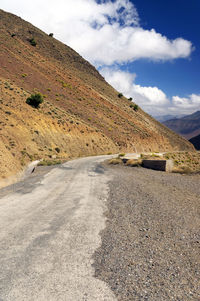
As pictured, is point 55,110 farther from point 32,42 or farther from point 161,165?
point 32,42

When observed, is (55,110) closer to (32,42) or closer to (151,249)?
(151,249)

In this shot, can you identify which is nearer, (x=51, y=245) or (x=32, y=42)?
(x=51, y=245)

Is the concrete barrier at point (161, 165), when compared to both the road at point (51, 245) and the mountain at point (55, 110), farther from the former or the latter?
the mountain at point (55, 110)

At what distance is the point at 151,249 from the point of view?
521cm

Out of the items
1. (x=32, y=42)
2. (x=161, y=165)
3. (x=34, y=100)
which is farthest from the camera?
(x=32, y=42)

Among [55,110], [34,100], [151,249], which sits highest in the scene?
[34,100]

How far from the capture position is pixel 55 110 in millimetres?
40219

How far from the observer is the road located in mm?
3791

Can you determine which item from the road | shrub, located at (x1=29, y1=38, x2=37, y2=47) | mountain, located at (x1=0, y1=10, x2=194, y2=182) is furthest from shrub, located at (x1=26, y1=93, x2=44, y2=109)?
shrub, located at (x1=29, y1=38, x2=37, y2=47)

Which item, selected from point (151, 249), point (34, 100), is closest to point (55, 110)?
point (34, 100)

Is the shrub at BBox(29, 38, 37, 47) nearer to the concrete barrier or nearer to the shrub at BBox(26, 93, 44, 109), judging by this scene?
the shrub at BBox(26, 93, 44, 109)

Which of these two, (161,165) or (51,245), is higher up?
(161,165)

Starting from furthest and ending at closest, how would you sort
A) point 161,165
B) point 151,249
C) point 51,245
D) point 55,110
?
point 55,110 < point 161,165 < point 51,245 < point 151,249

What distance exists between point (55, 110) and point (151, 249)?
3793cm
